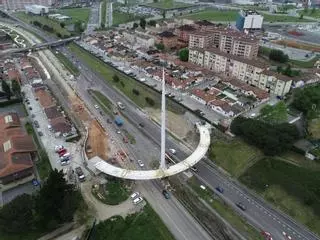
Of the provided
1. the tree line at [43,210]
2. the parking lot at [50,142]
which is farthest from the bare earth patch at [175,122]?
the tree line at [43,210]

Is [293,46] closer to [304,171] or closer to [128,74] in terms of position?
[128,74]

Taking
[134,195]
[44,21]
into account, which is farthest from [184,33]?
[44,21]

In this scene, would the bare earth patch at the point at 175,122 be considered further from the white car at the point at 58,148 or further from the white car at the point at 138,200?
the white car at the point at 58,148

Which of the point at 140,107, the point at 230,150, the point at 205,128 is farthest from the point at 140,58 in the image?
the point at 230,150

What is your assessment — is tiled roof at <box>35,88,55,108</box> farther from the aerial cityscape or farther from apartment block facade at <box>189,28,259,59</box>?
apartment block facade at <box>189,28,259,59</box>

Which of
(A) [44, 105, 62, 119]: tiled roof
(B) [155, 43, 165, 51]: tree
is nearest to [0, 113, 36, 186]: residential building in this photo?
(A) [44, 105, 62, 119]: tiled roof

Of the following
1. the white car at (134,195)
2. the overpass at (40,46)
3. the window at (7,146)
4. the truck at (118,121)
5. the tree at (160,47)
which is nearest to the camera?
the white car at (134,195)

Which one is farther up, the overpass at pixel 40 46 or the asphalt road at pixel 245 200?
the overpass at pixel 40 46
